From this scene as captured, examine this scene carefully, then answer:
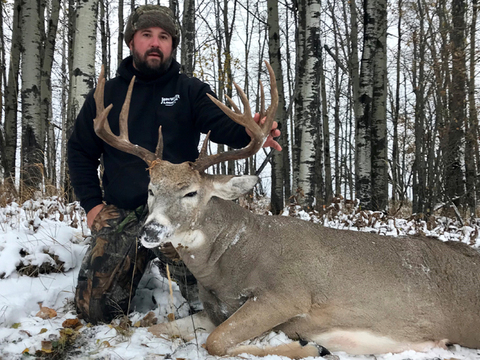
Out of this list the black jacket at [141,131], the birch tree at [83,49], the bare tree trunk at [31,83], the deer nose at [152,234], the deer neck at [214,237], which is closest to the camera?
the deer nose at [152,234]

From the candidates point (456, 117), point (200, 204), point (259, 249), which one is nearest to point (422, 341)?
point (259, 249)

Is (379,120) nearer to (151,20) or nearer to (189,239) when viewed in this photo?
(151,20)

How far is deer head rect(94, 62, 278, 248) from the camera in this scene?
2.80 metres

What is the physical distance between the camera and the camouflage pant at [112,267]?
330 cm

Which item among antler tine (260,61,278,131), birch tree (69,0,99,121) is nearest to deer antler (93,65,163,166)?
antler tine (260,61,278,131)

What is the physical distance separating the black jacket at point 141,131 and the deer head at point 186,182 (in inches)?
17.0

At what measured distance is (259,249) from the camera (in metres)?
2.99

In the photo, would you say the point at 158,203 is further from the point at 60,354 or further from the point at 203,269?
the point at 60,354

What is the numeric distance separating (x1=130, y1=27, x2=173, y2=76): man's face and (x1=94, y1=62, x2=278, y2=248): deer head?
0.76 meters

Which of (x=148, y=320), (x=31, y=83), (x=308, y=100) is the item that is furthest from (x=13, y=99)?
(x=148, y=320)

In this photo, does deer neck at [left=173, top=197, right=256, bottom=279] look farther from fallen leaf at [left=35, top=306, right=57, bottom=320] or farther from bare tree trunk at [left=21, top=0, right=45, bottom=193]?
bare tree trunk at [left=21, top=0, right=45, bottom=193]

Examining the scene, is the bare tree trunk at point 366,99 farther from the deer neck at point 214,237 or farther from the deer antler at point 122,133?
the deer antler at point 122,133

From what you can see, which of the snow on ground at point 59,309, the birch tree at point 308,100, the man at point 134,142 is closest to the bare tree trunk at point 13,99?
the snow on ground at point 59,309

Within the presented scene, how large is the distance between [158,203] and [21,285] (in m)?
1.69
